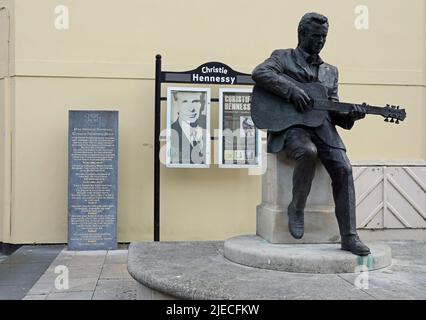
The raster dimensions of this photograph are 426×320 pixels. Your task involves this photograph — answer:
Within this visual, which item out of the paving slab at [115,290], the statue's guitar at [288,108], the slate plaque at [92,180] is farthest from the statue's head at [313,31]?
the slate plaque at [92,180]

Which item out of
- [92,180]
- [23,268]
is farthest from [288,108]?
[23,268]

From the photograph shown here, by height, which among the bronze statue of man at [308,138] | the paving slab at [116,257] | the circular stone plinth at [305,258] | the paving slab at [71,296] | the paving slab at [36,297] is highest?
the bronze statue of man at [308,138]

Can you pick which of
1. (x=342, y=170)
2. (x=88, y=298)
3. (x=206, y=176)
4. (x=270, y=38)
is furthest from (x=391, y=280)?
(x=270, y=38)

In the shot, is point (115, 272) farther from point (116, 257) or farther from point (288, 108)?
point (288, 108)

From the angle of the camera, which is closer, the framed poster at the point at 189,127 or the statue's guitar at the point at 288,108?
the statue's guitar at the point at 288,108

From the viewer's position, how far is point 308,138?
4.65 meters

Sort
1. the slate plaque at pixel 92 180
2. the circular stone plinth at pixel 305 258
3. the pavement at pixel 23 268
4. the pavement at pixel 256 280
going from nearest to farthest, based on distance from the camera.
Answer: the pavement at pixel 256 280, the circular stone plinth at pixel 305 258, the pavement at pixel 23 268, the slate plaque at pixel 92 180

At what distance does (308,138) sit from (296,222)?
72 cm

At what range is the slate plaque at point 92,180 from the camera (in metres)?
7.47

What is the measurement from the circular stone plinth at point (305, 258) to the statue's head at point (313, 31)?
172 cm

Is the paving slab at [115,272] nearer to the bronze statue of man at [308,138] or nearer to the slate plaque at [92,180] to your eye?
the slate plaque at [92,180]

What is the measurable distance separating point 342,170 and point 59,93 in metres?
4.80

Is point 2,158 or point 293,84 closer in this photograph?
point 293,84

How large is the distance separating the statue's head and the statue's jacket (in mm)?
138
